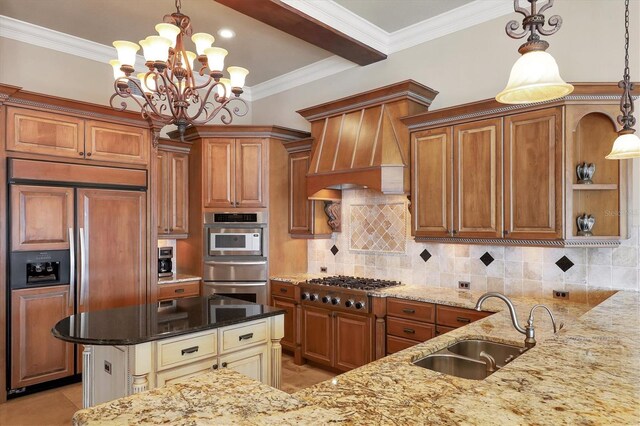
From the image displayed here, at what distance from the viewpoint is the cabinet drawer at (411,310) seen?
3305 millimetres

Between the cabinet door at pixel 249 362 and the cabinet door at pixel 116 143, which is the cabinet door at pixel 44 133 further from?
the cabinet door at pixel 249 362

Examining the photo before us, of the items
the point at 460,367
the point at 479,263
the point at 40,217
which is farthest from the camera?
the point at 479,263

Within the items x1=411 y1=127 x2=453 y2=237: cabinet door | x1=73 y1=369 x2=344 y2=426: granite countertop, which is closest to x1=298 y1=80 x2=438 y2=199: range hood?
x1=411 y1=127 x2=453 y2=237: cabinet door

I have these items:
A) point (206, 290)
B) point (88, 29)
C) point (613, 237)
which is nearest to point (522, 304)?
point (613, 237)

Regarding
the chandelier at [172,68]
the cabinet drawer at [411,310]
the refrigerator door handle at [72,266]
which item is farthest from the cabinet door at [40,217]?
the cabinet drawer at [411,310]

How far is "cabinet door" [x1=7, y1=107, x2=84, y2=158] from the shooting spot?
341 cm

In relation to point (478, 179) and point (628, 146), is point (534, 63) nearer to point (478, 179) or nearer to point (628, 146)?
point (628, 146)

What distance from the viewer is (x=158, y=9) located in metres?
→ 3.69

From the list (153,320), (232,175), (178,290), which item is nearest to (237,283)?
(178,290)

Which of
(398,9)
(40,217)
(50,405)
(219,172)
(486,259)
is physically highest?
(398,9)

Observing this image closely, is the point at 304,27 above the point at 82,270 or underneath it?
above

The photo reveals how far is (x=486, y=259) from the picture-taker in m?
3.58

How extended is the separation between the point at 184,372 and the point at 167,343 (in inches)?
9.3

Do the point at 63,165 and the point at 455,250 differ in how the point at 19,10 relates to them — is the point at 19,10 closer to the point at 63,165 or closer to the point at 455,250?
the point at 63,165
